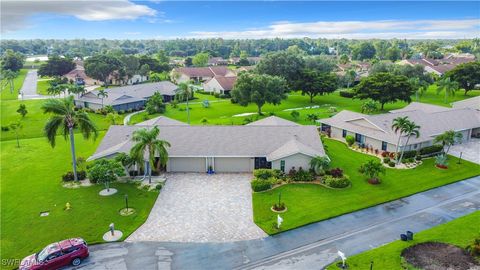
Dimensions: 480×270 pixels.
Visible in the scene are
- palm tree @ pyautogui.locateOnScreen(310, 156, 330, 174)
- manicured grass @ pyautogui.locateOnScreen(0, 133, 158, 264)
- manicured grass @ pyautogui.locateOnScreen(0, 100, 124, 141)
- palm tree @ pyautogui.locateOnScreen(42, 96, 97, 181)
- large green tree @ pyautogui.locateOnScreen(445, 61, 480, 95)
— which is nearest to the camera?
manicured grass @ pyautogui.locateOnScreen(0, 133, 158, 264)

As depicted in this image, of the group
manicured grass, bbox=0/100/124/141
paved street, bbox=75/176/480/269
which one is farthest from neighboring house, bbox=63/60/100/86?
paved street, bbox=75/176/480/269

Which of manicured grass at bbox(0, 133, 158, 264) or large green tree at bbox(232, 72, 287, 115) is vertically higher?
large green tree at bbox(232, 72, 287, 115)

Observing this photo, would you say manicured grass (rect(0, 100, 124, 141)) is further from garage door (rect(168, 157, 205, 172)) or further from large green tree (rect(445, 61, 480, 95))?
large green tree (rect(445, 61, 480, 95))

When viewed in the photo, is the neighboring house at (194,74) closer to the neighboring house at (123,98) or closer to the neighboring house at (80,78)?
the neighboring house at (80,78)

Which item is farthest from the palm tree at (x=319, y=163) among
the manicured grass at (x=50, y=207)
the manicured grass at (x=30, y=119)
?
the manicured grass at (x=30, y=119)

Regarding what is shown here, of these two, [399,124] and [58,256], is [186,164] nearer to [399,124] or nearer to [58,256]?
[58,256]

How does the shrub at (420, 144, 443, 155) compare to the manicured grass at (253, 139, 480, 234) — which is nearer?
the manicured grass at (253, 139, 480, 234)

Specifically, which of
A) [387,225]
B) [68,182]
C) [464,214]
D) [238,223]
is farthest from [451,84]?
[68,182]

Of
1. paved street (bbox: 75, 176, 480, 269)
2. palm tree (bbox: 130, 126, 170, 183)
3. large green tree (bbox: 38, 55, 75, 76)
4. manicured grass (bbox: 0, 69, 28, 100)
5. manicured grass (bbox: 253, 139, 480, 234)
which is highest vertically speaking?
large green tree (bbox: 38, 55, 75, 76)
